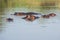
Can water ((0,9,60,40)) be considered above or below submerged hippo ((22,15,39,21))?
below

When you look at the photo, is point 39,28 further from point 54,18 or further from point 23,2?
point 23,2

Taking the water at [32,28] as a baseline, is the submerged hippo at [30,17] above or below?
above

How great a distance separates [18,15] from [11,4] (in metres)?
0.12

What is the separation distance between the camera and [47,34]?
1270mm

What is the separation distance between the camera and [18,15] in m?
1.27

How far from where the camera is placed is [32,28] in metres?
1.27

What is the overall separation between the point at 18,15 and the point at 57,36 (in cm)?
40

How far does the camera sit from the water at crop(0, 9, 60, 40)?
1.26 m

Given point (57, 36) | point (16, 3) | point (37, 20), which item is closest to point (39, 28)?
point (37, 20)

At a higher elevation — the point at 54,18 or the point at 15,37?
the point at 54,18

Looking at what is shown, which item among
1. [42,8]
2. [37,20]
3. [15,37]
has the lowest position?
[15,37]

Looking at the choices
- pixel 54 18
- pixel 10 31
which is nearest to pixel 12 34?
pixel 10 31

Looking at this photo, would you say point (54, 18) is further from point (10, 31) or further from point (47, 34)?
point (10, 31)

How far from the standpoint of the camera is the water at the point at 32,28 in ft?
4.14
